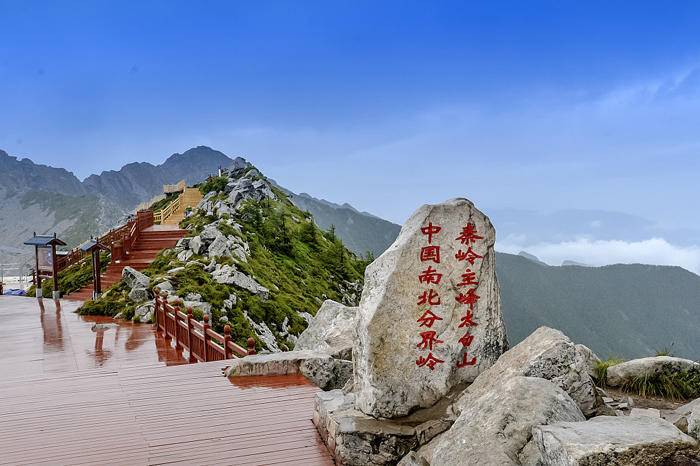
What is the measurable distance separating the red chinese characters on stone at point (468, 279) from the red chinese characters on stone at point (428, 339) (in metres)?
0.66

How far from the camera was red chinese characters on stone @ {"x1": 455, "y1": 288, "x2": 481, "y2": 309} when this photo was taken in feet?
20.9

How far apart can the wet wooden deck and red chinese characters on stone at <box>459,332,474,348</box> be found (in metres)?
2.09

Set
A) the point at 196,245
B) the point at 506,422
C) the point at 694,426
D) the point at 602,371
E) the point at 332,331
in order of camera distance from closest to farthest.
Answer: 1. the point at 694,426
2. the point at 506,422
3. the point at 602,371
4. the point at 332,331
5. the point at 196,245

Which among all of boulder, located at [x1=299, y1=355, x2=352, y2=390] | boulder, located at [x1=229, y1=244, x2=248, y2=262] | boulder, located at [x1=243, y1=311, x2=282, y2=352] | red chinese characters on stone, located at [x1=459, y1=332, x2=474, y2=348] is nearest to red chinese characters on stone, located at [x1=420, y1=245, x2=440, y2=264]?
red chinese characters on stone, located at [x1=459, y1=332, x2=474, y2=348]

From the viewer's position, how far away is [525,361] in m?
5.77

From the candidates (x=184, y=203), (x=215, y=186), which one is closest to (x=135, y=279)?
(x=184, y=203)

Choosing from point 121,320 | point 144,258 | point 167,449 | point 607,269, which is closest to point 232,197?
point 144,258

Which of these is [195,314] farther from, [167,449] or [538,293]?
[538,293]

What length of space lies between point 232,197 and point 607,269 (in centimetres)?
10959

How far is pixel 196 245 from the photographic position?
29.0 metres

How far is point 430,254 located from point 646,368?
3.60 m

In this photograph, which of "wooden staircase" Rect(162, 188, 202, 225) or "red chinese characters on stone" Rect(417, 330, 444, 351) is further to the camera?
"wooden staircase" Rect(162, 188, 202, 225)

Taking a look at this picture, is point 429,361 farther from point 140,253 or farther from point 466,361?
point 140,253

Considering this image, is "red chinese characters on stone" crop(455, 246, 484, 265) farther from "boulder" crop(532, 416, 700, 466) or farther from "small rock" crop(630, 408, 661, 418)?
"small rock" crop(630, 408, 661, 418)
